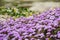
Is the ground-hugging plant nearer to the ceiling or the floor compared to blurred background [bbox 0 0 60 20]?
nearer to the floor

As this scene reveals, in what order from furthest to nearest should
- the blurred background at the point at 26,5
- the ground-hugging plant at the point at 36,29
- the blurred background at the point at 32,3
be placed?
1. the blurred background at the point at 32,3
2. the blurred background at the point at 26,5
3. the ground-hugging plant at the point at 36,29

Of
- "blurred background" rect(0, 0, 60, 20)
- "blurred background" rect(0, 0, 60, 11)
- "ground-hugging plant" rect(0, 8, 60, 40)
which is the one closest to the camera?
"ground-hugging plant" rect(0, 8, 60, 40)

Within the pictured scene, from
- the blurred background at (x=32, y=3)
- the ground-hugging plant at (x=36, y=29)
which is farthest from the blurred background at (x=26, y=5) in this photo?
the ground-hugging plant at (x=36, y=29)

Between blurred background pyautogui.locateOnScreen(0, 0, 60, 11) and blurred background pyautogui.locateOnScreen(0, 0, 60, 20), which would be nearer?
blurred background pyautogui.locateOnScreen(0, 0, 60, 20)

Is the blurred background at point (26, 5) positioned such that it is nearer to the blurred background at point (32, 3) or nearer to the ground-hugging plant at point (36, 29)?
the blurred background at point (32, 3)

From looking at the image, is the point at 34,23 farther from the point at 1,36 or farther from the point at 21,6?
the point at 21,6

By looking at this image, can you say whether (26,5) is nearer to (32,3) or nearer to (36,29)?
(32,3)

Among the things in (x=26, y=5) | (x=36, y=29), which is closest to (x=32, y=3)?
(x=26, y=5)

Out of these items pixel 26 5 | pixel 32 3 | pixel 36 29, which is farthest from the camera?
pixel 32 3

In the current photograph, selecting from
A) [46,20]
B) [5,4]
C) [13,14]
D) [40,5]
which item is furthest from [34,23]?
[5,4]

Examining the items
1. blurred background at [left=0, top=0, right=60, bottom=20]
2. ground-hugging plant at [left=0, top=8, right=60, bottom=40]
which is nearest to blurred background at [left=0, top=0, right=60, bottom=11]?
blurred background at [left=0, top=0, right=60, bottom=20]

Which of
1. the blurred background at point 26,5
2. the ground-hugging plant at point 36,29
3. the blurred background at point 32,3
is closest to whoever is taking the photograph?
the ground-hugging plant at point 36,29

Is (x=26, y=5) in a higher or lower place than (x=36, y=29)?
higher

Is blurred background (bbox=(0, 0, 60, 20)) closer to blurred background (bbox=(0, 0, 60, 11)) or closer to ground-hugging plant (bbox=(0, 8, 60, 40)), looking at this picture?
blurred background (bbox=(0, 0, 60, 11))
